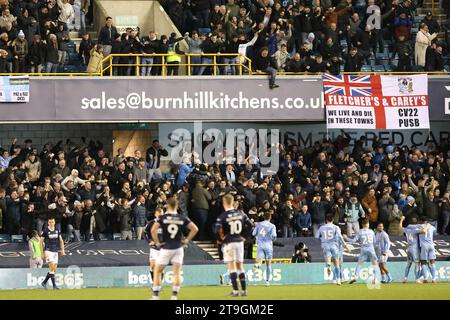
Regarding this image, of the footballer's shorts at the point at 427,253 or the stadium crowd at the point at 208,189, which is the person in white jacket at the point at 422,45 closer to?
the stadium crowd at the point at 208,189

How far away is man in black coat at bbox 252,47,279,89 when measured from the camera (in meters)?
37.3

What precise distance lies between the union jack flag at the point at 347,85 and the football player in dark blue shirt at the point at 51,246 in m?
10.6

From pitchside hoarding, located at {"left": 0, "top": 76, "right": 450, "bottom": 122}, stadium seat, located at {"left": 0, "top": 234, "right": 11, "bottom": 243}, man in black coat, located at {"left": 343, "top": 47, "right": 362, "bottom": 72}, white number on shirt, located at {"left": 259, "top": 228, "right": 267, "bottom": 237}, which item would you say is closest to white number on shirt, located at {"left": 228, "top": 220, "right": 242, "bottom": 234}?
white number on shirt, located at {"left": 259, "top": 228, "right": 267, "bottom": 237}

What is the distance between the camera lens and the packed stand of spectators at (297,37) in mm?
37281

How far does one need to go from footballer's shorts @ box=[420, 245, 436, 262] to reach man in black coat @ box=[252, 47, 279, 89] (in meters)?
7.88

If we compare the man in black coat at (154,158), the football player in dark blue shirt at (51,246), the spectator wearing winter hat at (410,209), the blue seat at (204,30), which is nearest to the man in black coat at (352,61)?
the blue seat at (204,30)

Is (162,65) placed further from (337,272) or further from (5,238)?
(337,272)

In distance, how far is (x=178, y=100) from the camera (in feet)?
123

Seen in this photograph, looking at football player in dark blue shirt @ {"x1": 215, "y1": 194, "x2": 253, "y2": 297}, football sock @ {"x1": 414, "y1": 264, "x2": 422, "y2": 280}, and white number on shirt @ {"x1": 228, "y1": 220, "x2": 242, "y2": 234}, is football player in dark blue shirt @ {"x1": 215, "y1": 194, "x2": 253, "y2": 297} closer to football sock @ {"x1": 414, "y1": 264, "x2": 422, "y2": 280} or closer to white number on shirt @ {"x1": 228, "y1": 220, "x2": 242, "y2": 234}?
white number on shirt @ {"x1": 228, "y1": 220, "x2": 242, "y2": 234}

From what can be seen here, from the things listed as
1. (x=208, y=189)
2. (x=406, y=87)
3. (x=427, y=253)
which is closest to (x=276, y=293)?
(x=427, y=253)

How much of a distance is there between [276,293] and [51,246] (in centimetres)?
591

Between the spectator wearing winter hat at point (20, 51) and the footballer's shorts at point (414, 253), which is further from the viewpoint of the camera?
the spectator wearing winter hat at point (20, 51)

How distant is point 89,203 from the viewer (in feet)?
111
